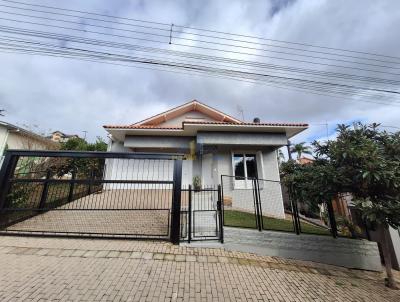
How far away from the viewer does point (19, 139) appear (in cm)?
1530

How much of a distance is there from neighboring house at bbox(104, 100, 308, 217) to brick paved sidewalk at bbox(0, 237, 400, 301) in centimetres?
507

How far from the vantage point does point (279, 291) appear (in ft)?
11.5

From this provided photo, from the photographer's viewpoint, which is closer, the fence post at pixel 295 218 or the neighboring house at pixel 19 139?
the fence post at pixel 295 218

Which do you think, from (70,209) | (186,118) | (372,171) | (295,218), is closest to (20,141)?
(186,118)

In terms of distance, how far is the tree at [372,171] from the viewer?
421cm

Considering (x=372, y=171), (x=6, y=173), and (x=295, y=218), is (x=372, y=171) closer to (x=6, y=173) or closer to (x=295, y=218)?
(x=295, y=218)

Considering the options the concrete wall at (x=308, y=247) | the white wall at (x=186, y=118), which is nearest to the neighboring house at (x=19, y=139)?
the white wall at (x=186, y=118)

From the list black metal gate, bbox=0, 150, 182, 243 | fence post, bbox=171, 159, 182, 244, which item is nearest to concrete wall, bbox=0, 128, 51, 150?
black metal gate, bbox=0, 150, 182, 243

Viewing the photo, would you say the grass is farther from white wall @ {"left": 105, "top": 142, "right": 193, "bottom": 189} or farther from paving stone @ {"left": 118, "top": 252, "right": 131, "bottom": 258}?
white wall @ {"left": 105, "top": 142, "right": 193, "bottom": 189}

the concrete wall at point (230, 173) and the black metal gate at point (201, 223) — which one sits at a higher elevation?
the concrete wall at point (230, 173)

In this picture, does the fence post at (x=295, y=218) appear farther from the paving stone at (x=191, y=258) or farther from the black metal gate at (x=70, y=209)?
the black metal gate at (x=70, y=209)

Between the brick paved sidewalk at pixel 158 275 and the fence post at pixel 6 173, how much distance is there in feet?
3.74

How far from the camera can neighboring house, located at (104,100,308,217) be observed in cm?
978

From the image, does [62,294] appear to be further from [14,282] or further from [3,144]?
[3,144]
